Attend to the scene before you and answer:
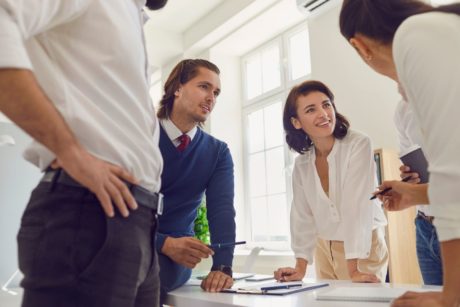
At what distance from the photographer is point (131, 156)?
2.60ft

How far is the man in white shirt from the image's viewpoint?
0.66 meters

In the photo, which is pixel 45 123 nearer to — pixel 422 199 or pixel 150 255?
pixel 150 255

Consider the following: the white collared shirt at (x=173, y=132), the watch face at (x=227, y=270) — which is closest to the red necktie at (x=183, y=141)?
the white collared shirt at (x=173, y=132)

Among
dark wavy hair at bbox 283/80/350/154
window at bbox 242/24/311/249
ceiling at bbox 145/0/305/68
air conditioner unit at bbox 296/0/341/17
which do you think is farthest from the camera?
window at bbox 242/24/311/249

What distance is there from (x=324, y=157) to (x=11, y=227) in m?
4.45

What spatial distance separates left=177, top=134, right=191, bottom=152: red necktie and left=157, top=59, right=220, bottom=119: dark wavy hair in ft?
0.64

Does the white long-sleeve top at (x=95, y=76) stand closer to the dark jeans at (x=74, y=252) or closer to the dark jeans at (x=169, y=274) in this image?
the dark jeans at (x=74, y=252)

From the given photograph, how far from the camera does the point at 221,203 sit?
157 centimetres

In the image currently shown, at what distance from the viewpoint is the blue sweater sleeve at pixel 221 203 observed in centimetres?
154

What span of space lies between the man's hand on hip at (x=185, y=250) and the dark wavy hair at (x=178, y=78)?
2.01 feet

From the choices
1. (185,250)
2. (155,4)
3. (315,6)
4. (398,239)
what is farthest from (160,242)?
(315,6)

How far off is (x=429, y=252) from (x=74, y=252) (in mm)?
1312

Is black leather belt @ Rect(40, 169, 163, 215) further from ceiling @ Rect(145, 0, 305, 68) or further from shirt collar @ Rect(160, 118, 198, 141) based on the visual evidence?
ceiling @ Rect(145, 0, 305, 68)

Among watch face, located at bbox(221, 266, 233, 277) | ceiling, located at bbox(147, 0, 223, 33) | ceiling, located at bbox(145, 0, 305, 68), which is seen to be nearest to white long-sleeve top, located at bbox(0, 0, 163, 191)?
watch face, located at bbox(221, 266, 233, 277)
